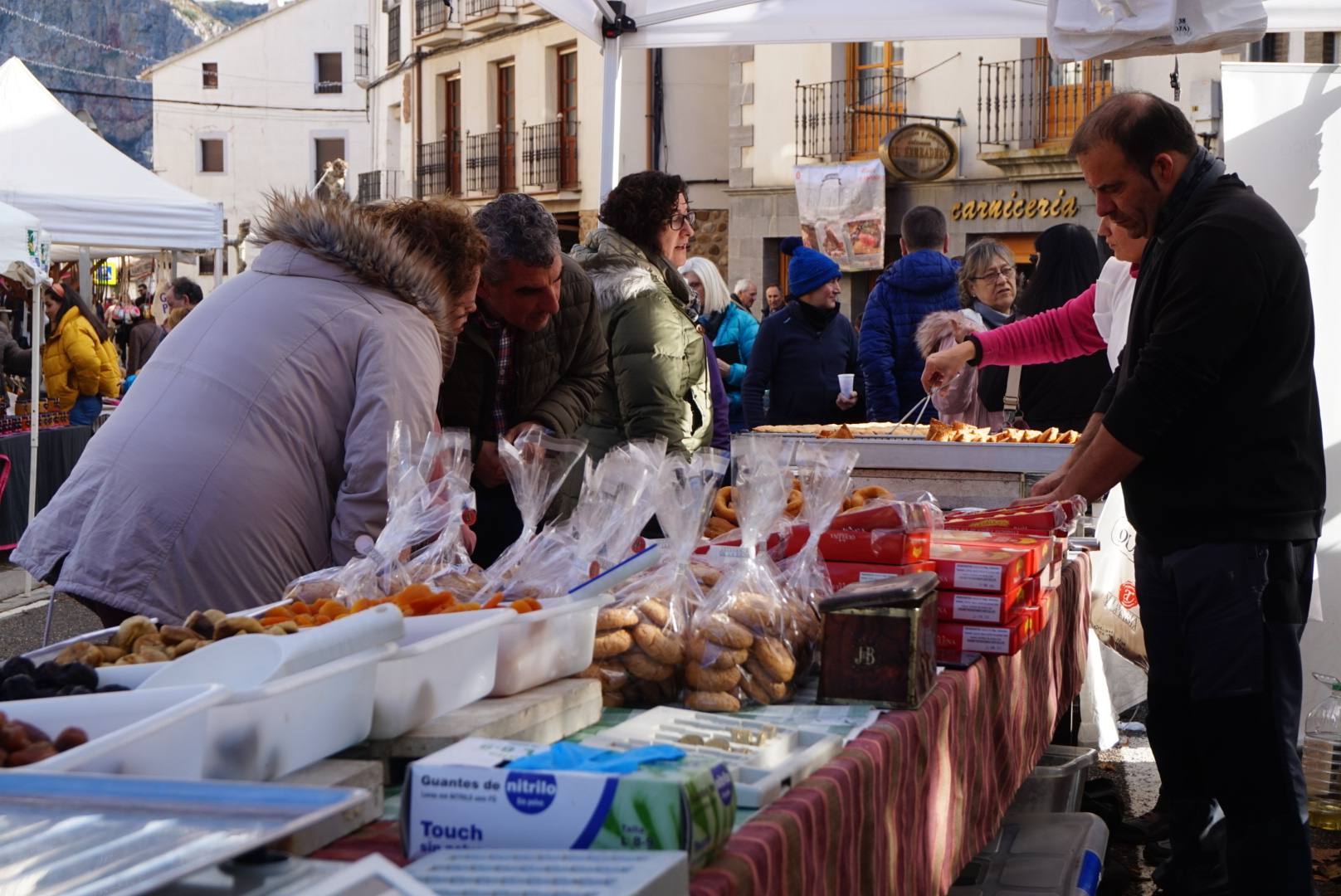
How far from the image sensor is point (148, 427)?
2713 mm

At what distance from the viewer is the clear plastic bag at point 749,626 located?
201 centimetres

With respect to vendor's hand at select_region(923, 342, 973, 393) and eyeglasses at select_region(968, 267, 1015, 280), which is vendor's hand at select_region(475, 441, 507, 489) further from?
eyeglasses at select_region(968, 267, 1015, 280)

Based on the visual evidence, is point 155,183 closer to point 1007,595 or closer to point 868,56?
point 1007,595

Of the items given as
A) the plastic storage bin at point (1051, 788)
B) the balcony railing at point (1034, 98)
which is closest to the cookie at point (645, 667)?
the plastic storage bin at point (1051, 788)

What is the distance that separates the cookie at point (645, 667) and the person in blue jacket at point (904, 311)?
460 centimetres

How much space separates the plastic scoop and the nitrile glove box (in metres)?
0.19

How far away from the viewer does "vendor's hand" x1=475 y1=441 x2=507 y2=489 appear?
372 cm

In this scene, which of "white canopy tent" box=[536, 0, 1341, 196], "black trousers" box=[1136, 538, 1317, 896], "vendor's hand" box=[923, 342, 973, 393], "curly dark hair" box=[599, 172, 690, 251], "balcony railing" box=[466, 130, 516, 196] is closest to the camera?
"black trousers" box=[1136, 538, 1317, 896]

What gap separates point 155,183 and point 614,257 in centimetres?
787

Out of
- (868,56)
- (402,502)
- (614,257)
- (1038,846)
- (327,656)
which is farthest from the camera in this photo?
(868,56)

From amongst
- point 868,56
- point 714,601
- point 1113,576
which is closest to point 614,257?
point 1113,576

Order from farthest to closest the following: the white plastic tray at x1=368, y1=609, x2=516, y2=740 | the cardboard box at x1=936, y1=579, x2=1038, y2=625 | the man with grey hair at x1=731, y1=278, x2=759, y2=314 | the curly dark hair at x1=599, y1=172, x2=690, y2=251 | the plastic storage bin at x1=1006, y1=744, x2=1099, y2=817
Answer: the man with grey hair at x1=731, y1=278, x2=759, y2=314
the curly dark hair at x1=599, y1=172, x2=690, y2=251
the plastic storage bin at x1=1006, y1=744, x2=1099, y2=817
the cardboard box at x1=936, y1=579, x2=1038, y2=625
the white plastic tray at x1=368, y1=609, x2=516, y2=740

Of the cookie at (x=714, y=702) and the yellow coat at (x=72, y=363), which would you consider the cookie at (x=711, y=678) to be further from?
the yellow coat at (x=72, y=363)

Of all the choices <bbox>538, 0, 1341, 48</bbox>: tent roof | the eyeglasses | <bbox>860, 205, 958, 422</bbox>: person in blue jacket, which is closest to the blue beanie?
<bbox>860, 205, 958, 422</bbox>: person in blue jacket
